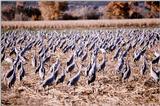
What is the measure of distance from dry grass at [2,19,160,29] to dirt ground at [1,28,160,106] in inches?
9.0

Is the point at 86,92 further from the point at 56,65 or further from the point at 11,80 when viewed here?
the point at 11,80

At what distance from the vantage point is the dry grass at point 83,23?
11.1 feet

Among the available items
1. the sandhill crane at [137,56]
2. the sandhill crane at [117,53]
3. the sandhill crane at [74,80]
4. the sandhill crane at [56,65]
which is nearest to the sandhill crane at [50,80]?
the sandhill crane at [56,65]

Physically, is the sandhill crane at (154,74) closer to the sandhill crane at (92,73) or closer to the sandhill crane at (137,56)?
the sandhill crane at (137,56)

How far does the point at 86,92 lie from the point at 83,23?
63 centimetres

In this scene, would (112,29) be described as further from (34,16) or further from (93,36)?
(34,16)

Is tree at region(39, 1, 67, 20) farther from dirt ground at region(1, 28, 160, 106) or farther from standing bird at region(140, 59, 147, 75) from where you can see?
A: standing bird at region(140, 59, 147, 75)

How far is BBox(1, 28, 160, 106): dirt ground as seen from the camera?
3.39 metres

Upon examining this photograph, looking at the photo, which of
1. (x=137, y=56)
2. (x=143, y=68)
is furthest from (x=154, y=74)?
(x=137, y=56)

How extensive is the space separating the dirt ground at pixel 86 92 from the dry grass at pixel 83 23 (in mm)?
229

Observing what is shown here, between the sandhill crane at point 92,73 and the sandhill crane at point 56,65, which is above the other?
the sandhill crane at point 56,65

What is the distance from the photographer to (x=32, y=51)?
3422 mm

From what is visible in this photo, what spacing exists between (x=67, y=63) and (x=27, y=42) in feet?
1.35

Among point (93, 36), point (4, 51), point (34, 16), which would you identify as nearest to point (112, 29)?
point (93, 36)
